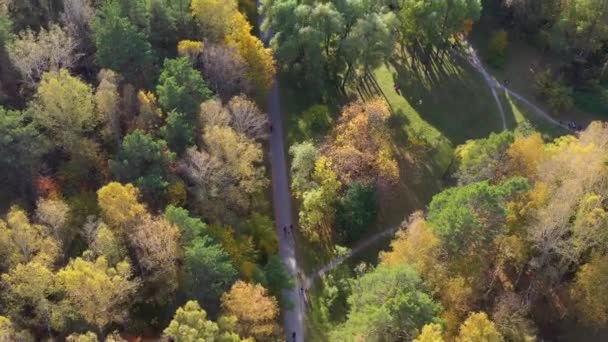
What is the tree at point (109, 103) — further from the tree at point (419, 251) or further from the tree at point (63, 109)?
the tree at point (419, 251)

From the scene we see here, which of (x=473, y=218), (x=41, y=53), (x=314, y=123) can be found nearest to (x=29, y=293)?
(x=41, y=53)

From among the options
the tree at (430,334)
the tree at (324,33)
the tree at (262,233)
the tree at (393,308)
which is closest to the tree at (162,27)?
the tree at (324,33)

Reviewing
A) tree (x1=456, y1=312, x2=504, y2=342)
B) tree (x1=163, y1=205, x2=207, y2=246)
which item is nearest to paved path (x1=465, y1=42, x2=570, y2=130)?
tree (x1=456, y1=312, x2=504, y2=342)

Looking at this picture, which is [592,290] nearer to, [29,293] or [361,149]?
[361,149]

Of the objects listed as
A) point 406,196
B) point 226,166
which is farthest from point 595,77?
point 226,166

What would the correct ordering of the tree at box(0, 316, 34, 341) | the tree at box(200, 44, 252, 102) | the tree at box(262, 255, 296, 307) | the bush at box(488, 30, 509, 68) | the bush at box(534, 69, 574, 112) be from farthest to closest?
the bush at box(488, 30, 509, 68) < the bush at box(534, 69, 574, 112) < the tree at box(200, 44, 252, 102) < the tree at box(262, 255, 296, 307) < the tree at box(0, 316, 34, 341)

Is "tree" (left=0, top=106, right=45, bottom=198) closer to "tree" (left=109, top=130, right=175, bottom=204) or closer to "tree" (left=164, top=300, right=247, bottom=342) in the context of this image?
"tree" (left=109, top=130, right=175, bottom=204)
